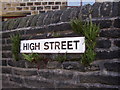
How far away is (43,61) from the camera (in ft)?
11.8

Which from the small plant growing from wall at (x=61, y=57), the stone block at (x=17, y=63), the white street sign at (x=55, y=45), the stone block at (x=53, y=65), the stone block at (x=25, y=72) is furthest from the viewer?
the stone block at (x=17, y=63)

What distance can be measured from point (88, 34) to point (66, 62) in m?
0.61

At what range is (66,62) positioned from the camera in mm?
3273

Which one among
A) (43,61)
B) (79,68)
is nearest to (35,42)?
(43,61)

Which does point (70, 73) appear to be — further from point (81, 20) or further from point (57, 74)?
point (81, 20)

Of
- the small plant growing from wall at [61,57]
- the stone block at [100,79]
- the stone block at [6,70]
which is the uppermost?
the small plant growing from wall at [61,57]

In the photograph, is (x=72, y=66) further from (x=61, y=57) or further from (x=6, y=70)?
(x=6, y=70)

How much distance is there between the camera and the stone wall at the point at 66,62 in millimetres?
2832

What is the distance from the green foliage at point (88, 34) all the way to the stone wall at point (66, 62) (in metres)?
0.08

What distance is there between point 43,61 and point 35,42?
35 centimetres

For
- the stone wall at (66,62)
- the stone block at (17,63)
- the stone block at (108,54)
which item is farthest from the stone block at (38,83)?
the stone block at (108,54)

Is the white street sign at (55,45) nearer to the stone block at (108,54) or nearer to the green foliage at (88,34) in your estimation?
the green foliage at (88,34)

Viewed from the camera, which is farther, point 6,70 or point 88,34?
point 6,70

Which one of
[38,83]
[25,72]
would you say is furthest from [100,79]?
[25,72]
